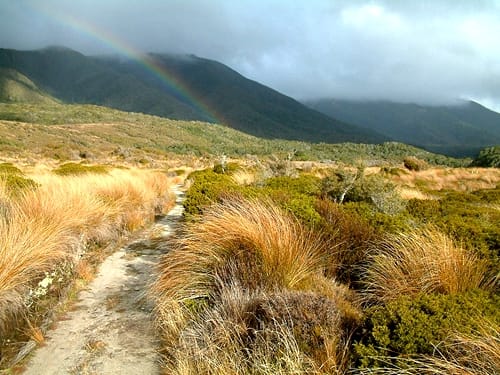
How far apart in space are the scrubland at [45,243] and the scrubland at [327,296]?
1.32 metres

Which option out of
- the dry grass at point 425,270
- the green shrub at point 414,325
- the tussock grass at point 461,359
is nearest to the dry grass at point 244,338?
the green shrub at point 414,325

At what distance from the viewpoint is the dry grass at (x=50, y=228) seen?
3947 millimetres

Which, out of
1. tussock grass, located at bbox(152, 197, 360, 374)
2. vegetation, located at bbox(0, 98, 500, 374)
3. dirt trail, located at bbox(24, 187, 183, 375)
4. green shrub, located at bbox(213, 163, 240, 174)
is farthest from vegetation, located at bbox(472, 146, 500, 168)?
dirt trail, located at bbox(24, 187, 183, 375)

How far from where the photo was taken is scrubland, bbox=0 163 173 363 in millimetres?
3846

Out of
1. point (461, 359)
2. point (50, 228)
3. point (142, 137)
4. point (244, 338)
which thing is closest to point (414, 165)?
point (50, 228)

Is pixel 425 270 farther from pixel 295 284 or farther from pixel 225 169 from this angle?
pixel 225 169

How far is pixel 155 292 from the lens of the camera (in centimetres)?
440

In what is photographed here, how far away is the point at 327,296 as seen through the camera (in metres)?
3.59

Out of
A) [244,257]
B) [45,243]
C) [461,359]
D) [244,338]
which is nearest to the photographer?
[461,359]

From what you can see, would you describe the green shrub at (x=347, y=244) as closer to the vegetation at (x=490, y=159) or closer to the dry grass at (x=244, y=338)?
the dry grass at (x=244, y=338)

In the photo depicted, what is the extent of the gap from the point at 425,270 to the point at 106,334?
3.20 m

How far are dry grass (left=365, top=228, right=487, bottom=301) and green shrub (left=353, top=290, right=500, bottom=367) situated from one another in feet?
1.55

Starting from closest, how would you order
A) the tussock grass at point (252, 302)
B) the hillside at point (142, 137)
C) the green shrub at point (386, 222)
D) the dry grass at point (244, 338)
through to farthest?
the dry grass at point (244, 338), the tussock grass at point (252, 302), the green shrub at point (386, 222), the hillside at point (142, 137)

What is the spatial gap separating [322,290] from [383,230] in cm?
141
